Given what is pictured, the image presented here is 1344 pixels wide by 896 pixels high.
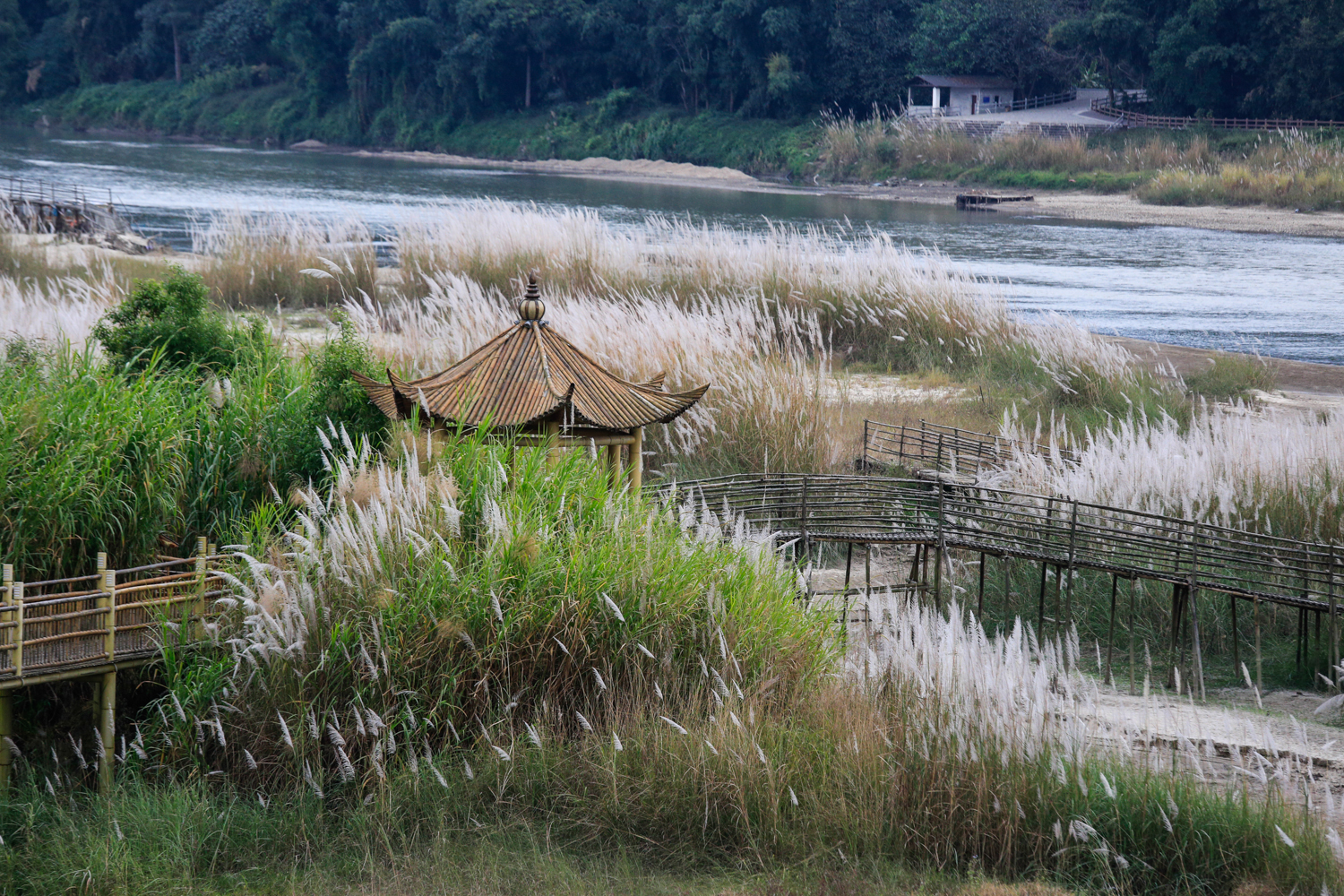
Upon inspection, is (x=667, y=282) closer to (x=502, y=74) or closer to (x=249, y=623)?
(x=249, y=623)

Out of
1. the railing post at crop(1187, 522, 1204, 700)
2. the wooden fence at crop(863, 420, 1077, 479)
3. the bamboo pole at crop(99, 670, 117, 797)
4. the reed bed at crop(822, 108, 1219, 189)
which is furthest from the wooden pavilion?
the reed bed at crop(822, 108, 1219, 189)

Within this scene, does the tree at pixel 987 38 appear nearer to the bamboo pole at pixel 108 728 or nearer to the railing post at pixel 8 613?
the bamboo pole at pixel 108 728

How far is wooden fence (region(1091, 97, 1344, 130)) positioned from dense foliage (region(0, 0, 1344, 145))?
132cm

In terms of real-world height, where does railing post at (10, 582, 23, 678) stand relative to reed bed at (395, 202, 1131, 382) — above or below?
below

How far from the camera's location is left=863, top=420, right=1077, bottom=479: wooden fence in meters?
14.9

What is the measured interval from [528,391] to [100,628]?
3.26 metres

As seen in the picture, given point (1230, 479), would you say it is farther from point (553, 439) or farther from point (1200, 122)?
point (1200, 122)

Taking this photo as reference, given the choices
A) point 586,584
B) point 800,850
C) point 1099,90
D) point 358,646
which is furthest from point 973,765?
point 1099,90

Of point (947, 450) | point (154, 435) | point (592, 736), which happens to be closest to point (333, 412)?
point (154, 435)

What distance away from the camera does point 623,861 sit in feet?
22.7

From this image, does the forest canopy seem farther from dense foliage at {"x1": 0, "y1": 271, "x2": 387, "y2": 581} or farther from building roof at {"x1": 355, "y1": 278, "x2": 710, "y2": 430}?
dense foliage at {"x1": 0, "y1": 271, "x2": 387, "y2": 581}

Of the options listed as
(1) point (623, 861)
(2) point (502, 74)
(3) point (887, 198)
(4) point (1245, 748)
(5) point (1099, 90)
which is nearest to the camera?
(1) point (623, 861)

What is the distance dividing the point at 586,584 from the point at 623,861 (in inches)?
66.8

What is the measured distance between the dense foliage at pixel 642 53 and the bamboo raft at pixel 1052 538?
50.1 meters
